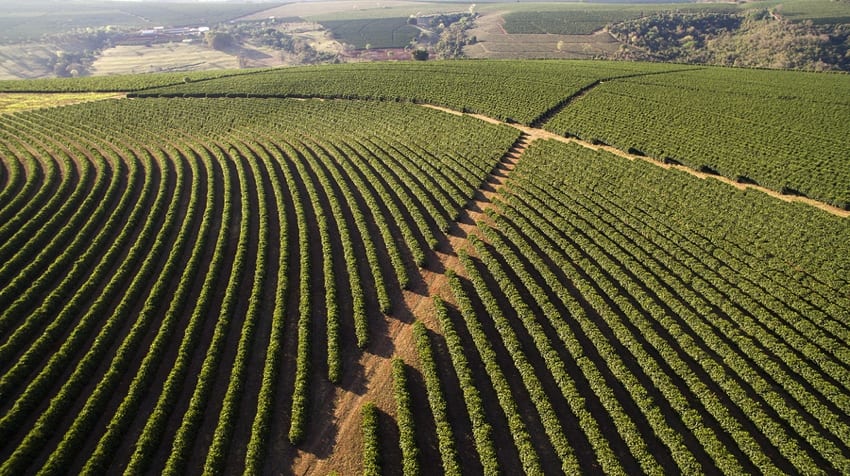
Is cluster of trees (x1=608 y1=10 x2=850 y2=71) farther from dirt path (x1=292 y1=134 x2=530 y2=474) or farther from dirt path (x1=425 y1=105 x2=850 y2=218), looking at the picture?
dirt path (x1=292 y1=134 x2=530 y2=474)

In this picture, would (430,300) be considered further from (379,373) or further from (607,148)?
(607,148)

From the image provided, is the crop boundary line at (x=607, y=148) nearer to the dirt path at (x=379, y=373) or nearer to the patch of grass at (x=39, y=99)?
the patch of grass at (x=39, y=99)

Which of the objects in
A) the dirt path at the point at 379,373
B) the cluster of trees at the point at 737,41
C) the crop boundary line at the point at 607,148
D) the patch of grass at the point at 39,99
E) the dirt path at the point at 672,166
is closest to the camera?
the dirt path at the point at 379,373

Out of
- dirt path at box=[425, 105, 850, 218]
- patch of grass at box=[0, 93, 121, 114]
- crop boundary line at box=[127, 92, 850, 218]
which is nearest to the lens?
dirt path at box=[425, 105, 850, 218]

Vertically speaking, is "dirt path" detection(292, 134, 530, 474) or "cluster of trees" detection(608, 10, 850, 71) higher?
"cluster of trees" detection(608, 10, 850, 71)

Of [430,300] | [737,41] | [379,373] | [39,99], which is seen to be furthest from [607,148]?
[737,41]

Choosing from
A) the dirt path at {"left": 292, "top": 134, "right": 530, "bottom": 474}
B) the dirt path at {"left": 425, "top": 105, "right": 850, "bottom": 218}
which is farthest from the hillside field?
the dirt path at {"left": 425, "top": 105, "right": 850, "bottom": 218}

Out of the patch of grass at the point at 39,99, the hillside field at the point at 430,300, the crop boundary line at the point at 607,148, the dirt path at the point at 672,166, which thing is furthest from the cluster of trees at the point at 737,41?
the patch of grass at the point at 39,99

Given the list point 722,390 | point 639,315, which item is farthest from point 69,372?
point 722,390

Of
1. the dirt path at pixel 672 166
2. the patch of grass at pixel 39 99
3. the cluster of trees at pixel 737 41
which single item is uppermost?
the cluster of trees at pixel 737 41
